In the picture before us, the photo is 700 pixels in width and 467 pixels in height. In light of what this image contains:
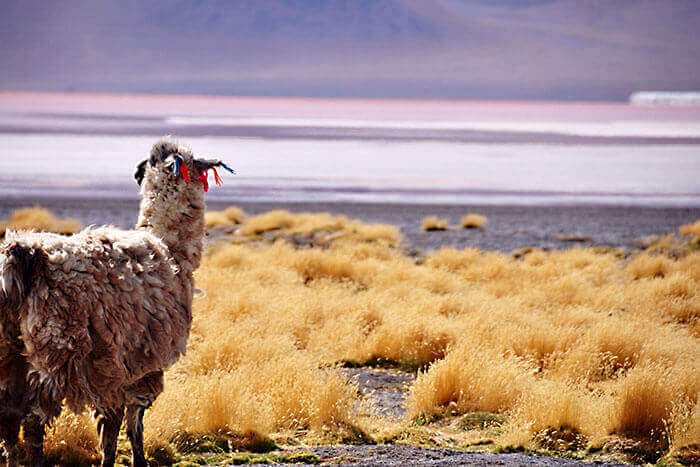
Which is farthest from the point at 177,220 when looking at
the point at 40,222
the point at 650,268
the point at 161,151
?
the point at 40,222

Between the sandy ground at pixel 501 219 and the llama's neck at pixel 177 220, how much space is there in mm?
12778

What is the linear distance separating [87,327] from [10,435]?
69 centimetres

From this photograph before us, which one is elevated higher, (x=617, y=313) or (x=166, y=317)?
(x=166, y=317)

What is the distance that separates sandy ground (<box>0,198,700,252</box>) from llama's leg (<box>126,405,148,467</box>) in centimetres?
1315

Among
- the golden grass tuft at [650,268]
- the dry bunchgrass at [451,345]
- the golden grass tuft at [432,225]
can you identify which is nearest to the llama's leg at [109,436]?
the dry bunchgrass at [451,345]

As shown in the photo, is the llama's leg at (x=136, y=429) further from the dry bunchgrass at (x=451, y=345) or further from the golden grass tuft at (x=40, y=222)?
the golden grass tuft at (x=40, y=222)

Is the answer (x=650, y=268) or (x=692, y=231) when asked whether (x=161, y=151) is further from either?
(x=692, y=231)

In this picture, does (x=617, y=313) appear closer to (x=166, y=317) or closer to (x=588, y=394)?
(x=588, y=394)

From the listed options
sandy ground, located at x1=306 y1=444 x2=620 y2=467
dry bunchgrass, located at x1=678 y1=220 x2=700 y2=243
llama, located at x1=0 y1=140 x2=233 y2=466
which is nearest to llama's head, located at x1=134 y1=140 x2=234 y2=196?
llama, located at x1=0 y1=140 x2=233 y2=466

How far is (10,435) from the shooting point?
4594 mm

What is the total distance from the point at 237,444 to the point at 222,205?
70.5ft

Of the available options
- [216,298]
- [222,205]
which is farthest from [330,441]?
[222,205]

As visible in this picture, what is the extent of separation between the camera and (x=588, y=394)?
729cm

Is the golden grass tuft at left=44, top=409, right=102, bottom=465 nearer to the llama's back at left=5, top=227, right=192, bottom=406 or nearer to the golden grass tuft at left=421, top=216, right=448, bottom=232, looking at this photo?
the llama's back at left=5, top=227, right=192, bottom=406
